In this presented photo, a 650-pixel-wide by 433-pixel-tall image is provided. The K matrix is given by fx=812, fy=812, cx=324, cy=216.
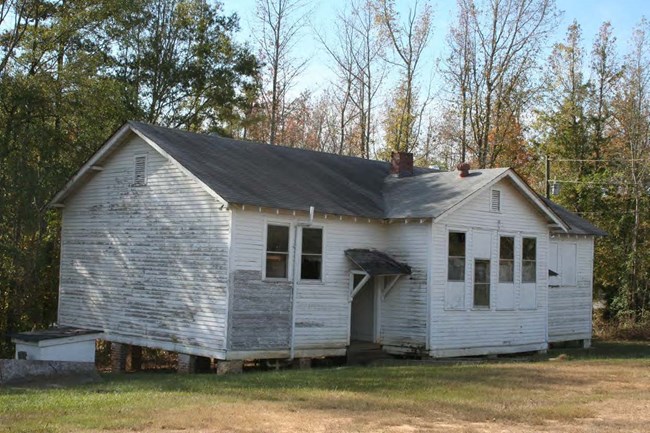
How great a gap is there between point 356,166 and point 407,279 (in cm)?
524

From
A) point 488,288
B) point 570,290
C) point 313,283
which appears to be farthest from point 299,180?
point 570,290

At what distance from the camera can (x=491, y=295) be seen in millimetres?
22641

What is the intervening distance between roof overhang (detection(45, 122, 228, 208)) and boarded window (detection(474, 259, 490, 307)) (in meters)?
7.85

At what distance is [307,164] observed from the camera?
2361 cm

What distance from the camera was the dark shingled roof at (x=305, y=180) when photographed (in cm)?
1952

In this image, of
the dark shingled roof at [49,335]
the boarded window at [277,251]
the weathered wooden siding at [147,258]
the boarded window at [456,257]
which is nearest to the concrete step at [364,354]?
the boarded window at [456,257]

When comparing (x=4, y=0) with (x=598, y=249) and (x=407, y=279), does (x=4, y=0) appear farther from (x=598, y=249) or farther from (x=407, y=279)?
(x=598, y=249)

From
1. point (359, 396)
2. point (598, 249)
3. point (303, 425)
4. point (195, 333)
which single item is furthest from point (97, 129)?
point (598, 249)

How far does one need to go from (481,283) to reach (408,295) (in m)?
2.37

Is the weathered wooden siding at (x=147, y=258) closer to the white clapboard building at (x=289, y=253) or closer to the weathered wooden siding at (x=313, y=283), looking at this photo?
the white clapboard building at (x=289, y=253)

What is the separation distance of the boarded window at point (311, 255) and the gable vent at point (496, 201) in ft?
17.6

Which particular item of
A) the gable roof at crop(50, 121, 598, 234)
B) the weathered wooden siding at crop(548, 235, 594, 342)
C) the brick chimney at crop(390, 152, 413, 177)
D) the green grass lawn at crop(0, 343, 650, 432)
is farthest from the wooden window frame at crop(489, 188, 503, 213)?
the green grass lawn at crop(0, 343, 650, 432)

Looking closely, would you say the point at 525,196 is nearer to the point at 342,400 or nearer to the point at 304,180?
the point at 304,180

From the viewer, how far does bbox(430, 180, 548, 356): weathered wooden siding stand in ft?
69.8
